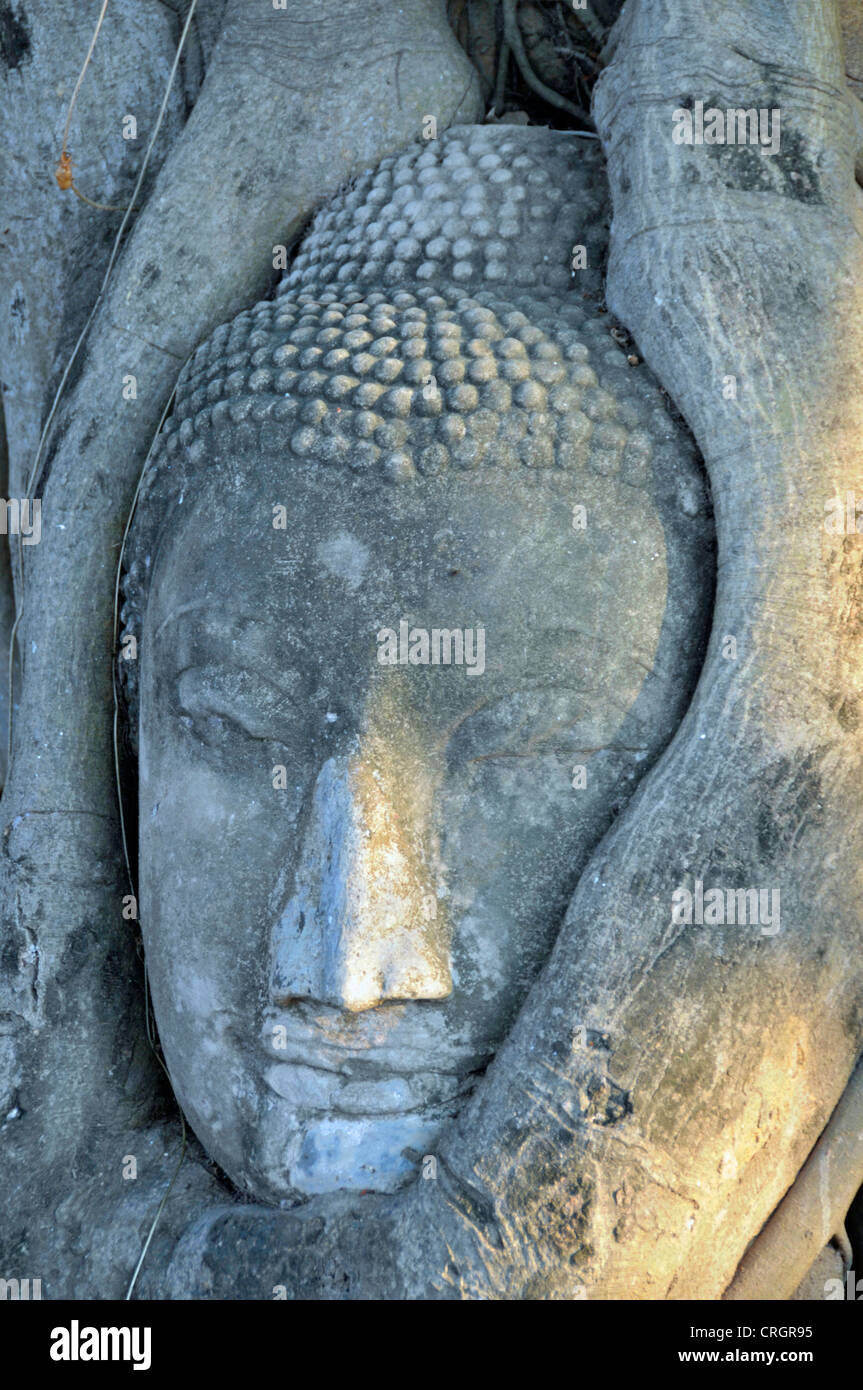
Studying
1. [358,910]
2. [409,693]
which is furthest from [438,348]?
[358,910]

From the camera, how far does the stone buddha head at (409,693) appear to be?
76.5 inches

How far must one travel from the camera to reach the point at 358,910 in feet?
6.22

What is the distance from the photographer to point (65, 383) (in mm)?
2646

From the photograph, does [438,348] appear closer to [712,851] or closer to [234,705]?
[234,705]

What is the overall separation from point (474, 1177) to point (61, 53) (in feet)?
7.92

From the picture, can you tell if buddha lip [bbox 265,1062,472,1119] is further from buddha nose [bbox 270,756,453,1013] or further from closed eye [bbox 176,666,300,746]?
closed eye [bbox 176,666,300,746]

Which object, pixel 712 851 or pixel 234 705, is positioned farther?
pixel 234 705

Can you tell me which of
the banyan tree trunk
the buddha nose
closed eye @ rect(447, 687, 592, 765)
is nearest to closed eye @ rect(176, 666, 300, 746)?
the buddha nose

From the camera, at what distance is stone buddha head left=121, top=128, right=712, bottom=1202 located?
194 centimetres

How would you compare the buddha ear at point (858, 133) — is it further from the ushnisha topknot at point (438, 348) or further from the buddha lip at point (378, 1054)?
the buddha lip at point (378, 1054)

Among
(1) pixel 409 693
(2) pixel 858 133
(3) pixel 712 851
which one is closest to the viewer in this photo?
(3) pixel 712 851

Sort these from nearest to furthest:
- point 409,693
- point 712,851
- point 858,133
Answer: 1. point 712,851
2. point 409,693
3. point 858,133

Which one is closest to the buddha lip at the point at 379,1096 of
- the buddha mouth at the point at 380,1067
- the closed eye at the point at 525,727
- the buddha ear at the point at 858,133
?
the buddha mouth at the point at 380,1067

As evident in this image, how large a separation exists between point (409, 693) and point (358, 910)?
13.6 inches
